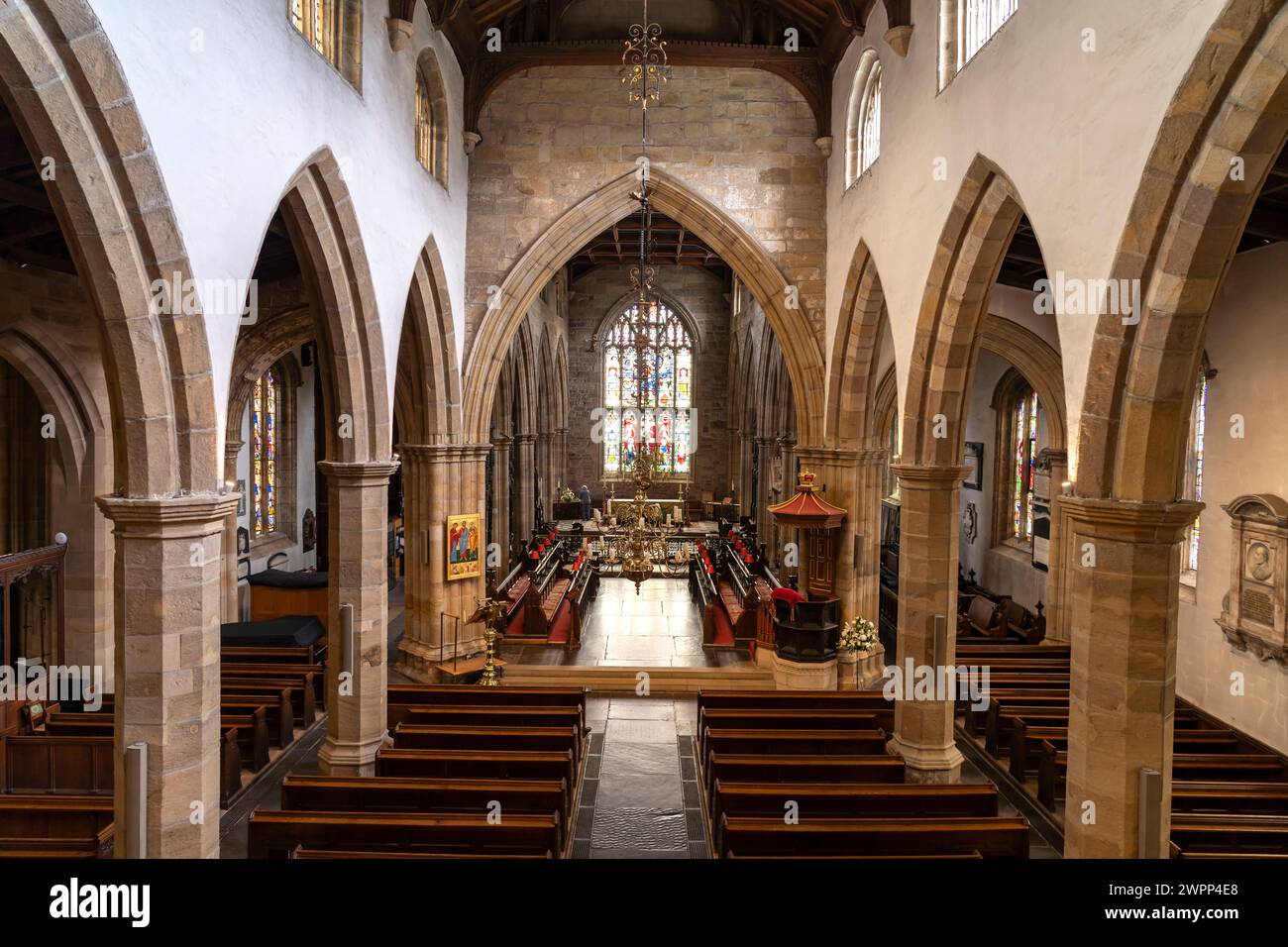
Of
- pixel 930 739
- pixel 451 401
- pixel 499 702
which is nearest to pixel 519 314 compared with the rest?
pixel 451 401

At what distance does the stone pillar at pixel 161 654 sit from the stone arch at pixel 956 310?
24.6 feet

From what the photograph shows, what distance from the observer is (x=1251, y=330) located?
1126 centimetres

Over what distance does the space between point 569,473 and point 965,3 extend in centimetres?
2557

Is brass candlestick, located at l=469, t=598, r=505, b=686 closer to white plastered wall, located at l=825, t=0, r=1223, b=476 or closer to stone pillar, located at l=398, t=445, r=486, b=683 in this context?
stone pillar, located at l=398, t=445, r=486, b=683

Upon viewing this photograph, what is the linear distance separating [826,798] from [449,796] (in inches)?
129

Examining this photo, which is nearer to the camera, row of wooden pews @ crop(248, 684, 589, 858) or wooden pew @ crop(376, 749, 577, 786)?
row of wooden pews @ crop(248, 684, 589, 858)

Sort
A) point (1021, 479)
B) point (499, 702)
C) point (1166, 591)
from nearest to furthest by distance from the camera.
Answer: point (1166, 591) < point (499, 702) < point (1021, 479)

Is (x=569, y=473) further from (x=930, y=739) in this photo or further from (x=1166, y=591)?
(x=1166, y=591)

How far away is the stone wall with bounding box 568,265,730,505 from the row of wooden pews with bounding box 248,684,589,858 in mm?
23631

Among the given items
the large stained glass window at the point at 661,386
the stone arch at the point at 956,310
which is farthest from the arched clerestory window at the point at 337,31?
the large stained glass window at the point at 661,386

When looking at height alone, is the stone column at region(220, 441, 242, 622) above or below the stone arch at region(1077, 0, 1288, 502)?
below

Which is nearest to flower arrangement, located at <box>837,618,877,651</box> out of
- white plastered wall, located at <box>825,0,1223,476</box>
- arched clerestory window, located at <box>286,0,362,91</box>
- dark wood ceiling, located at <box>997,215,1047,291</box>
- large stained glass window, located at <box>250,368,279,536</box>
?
white plastered wall, located at <box>825,0,1223,476</box>

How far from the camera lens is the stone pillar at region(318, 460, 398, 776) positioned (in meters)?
9.70

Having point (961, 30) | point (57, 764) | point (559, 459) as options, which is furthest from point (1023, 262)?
point (559, 459)
